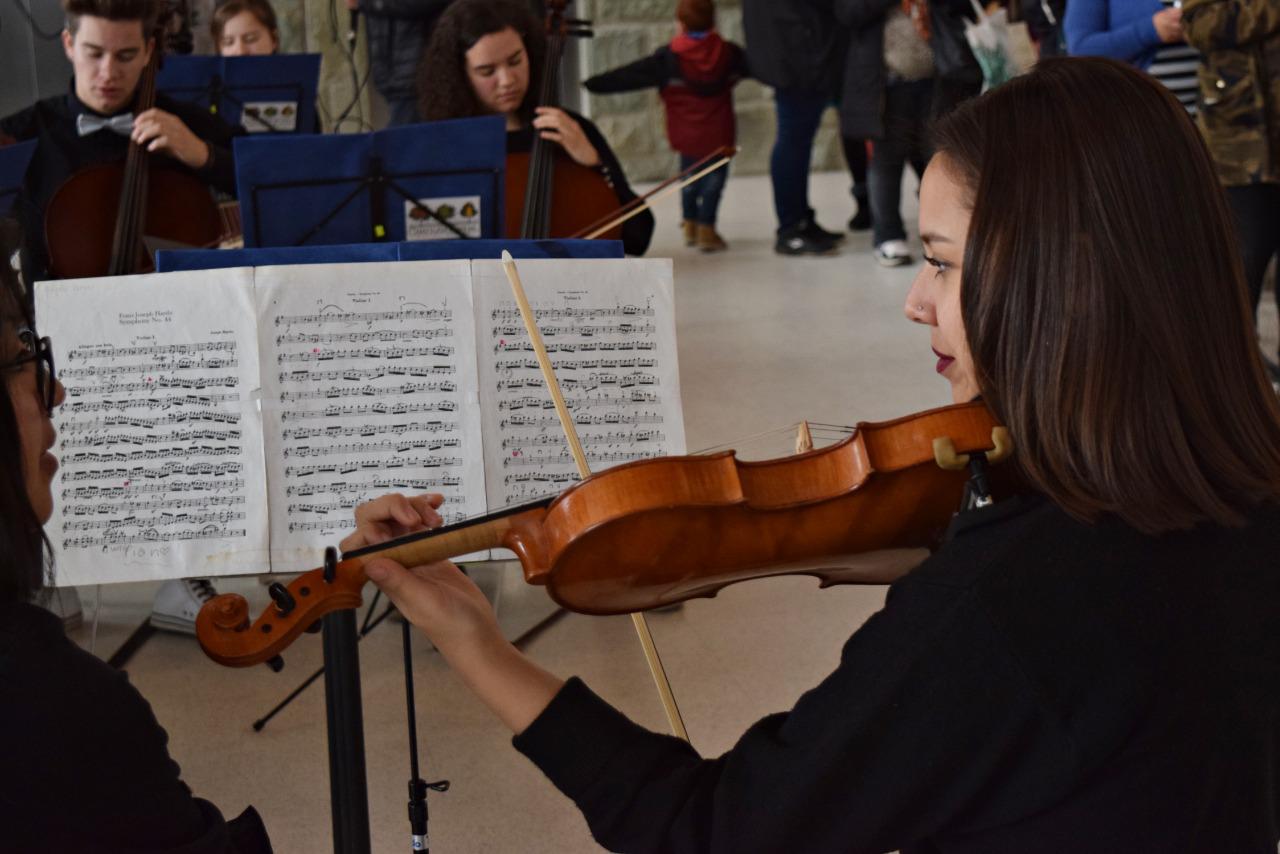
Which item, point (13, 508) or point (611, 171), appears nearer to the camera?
point (13, 508)

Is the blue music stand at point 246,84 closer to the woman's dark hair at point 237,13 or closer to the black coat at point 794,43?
the woman's dark hair at point 237,13

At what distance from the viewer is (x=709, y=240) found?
18.0 feet

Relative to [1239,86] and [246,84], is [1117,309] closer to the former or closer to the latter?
[1239,86]

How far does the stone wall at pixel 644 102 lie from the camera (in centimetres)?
688

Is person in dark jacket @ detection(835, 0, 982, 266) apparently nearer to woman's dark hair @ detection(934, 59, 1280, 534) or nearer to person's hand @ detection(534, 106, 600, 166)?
person's hand @ detection(534, 106, 600, 166)

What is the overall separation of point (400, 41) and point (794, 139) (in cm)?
154

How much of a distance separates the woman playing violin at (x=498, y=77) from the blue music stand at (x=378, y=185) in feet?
1.71

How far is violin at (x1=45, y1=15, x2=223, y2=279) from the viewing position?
2521 mm

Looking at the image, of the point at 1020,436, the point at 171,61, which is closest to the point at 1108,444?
the point at 1020,436

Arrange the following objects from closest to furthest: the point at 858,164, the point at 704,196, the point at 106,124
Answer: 1. the point at 106,124
2. the point at 704,196
3. the point at 858,164

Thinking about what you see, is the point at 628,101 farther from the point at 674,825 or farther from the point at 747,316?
the point at 674,825

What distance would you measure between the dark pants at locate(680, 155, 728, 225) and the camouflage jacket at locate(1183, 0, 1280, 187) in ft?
8.48

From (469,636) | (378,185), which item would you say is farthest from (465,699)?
(469,636)

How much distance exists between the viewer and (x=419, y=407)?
152 centimetres
